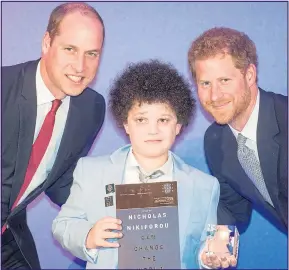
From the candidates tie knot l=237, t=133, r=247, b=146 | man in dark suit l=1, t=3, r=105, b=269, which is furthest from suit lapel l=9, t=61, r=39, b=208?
tie knot l=237, t=133, r=247, b=146

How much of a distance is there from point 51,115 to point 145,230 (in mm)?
582

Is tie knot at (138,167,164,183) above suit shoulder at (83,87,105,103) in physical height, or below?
below

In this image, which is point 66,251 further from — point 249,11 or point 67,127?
point 249,11

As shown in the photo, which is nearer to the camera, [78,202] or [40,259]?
[78,202]

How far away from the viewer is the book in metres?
1.78

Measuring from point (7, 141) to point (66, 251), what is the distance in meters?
0.51

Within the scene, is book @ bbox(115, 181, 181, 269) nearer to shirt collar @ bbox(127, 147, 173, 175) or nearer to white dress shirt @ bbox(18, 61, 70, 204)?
shirt collar @ bbox(127, 147, 173, 175)

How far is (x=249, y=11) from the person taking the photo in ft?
6.37

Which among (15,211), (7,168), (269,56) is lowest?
(15,211)

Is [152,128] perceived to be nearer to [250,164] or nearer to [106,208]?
[106,208]

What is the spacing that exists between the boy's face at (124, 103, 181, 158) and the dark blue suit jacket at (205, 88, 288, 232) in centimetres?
22

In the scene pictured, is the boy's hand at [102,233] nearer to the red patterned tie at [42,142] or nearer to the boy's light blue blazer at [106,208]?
the boy's light blue blazer at [106,208]

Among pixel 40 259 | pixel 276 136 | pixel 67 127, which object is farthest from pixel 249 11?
pixel 40 259

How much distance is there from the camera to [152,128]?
5.76 ft
